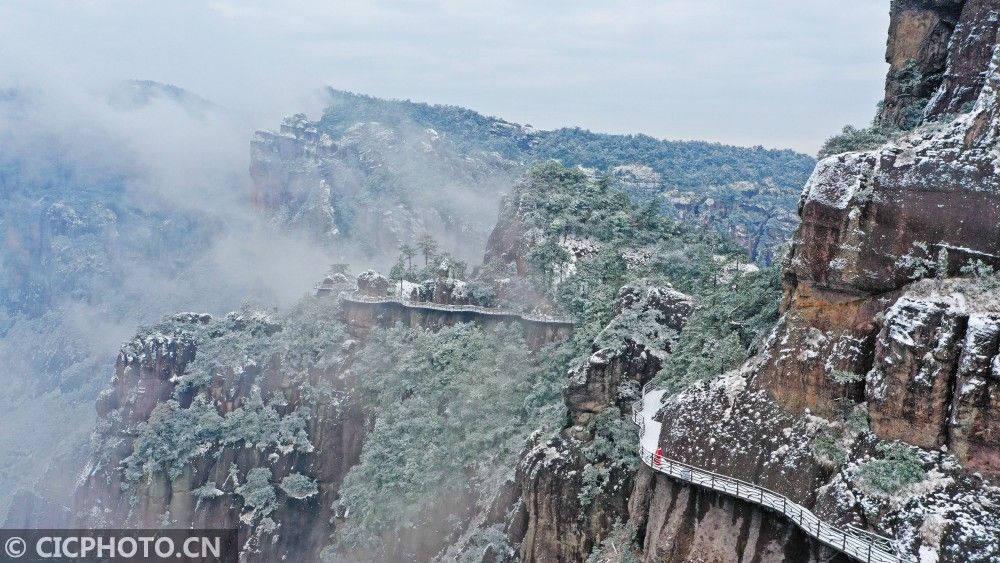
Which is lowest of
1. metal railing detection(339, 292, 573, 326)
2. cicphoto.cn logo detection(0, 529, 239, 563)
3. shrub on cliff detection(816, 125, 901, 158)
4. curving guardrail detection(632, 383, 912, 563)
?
cicphoto.cn logo detection(0, 529, 239, 563)

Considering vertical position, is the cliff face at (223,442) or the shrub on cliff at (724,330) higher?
the shrub on cliff at (724,330)

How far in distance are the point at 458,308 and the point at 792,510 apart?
37959 mm

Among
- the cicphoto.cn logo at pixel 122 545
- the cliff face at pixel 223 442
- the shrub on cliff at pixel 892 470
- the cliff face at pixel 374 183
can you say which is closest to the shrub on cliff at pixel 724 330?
the shrub on cliff at pixel 892 470

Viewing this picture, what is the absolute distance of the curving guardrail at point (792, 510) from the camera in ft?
73.7

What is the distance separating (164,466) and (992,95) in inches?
2372

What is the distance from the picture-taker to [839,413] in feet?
84.6

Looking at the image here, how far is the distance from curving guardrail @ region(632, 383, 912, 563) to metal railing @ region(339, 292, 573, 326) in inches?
891

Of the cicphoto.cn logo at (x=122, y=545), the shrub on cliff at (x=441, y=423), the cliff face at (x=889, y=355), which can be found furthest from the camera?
the cicphoto.cn logo at (x=122, y=545)

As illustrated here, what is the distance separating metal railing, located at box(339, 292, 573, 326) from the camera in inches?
2182

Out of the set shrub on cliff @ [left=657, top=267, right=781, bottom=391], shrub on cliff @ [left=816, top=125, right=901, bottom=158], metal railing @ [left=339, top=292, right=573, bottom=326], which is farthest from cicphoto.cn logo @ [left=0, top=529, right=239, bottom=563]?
shrub on cliff @ [left=816, top=125, right=901, bottom=158]

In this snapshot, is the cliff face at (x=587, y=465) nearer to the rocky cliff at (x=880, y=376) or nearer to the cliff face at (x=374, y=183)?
the rocky cliff at (x=880, y=376)

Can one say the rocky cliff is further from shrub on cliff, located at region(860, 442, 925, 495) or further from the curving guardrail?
the curving guardrail

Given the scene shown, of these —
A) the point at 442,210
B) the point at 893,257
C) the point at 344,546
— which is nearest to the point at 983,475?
the point at 893,257

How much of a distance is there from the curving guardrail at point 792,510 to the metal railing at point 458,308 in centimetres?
2263
